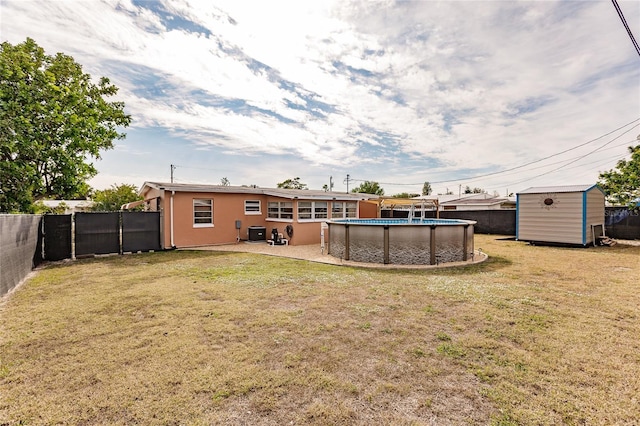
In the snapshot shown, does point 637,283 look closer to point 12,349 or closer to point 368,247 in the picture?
point 368,247

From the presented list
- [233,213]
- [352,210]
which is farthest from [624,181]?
[233,213]

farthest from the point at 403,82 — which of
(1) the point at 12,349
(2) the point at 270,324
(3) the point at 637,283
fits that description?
(1) the point at 12,349

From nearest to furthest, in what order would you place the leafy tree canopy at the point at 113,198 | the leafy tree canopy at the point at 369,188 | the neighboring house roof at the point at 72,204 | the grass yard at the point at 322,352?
the grass yard at the point at 322,352
the leafy tree canopy at the point at 113,198
the neighboring house roof at the point at 72,204
the leafy tree canopy at the point at 369,188

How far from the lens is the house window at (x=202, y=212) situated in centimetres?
1319

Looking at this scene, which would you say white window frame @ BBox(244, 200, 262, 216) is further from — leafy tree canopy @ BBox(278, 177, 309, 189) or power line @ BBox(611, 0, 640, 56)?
leafy tree canopy @ BBox(278, 177, 309, 189)

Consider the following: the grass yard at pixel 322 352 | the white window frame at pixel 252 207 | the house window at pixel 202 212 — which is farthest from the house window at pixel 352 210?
the grass yard at pixel 322 352

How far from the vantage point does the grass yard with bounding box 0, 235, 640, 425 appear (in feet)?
7.63

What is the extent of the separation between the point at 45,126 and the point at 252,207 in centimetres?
874

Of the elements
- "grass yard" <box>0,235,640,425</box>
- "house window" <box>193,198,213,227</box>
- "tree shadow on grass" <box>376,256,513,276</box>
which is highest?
"house window" <box>193,198,213,227</box>

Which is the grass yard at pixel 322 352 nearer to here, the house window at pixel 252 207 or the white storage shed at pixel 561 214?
the white storage shed at pixel 561 214

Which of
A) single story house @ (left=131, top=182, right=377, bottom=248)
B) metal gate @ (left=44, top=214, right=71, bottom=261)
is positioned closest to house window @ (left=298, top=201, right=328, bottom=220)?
single story house @ (left=131, top=182, right=377, bottom=248)

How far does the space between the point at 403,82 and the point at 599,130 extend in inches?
654

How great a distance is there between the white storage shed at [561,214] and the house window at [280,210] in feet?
36.0

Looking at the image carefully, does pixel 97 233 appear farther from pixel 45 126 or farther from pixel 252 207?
pixel 252 207
